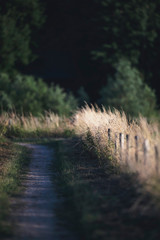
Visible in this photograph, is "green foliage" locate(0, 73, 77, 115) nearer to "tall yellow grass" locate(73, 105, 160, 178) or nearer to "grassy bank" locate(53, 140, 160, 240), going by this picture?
"tall yellow grass" locate(73, 105, 160, 178)

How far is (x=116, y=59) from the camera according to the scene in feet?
119

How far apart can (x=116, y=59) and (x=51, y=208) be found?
29186mm

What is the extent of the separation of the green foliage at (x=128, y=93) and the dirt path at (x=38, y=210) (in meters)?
20.3

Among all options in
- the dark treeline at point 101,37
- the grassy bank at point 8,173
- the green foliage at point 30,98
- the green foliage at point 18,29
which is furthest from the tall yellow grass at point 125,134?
the green foliage at point 18,29

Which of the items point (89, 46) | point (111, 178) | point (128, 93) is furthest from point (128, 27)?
point (111, 178)

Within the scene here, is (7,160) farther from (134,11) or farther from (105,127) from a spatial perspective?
(134,11)

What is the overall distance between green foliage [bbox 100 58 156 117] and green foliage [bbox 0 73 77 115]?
3.26 meters

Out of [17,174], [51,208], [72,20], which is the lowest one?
[51,208]

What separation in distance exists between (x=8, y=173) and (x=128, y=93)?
22298 millimetres

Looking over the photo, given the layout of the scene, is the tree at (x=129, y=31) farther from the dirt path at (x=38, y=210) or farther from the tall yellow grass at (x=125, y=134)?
the dirt path at (x=38, y=210)

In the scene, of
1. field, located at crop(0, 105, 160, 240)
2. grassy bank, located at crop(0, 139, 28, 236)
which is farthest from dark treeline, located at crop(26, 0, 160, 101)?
grassy bank, located at crop(0, 139, 28, 236)

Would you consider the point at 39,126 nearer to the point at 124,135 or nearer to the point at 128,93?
the point at 124,135

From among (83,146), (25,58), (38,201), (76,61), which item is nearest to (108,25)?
(76,61)

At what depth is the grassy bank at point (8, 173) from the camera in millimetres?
7237
